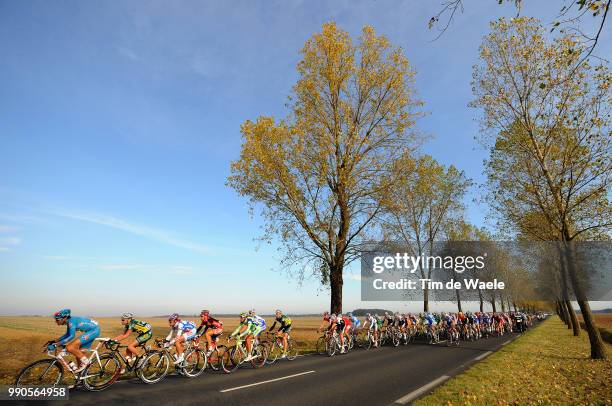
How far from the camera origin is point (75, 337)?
8.26m

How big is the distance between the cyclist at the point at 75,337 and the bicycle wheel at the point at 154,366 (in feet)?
4.56

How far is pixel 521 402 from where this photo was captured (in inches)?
297

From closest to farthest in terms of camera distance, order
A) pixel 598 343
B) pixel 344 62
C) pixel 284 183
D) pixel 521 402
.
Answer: pixel 521 402 < pixel 598 343 < pixel 284 183 < pixel 344 62

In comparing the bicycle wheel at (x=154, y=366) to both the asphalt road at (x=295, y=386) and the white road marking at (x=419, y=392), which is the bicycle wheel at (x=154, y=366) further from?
the white road marking at (x=419, y=392)

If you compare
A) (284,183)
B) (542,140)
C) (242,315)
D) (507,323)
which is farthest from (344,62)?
(507,323)

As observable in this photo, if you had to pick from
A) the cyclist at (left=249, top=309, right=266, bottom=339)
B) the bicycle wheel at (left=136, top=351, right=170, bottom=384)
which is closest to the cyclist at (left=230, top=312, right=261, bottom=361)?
the cyclist at (left=249, top=309, right=266, bottom=339)

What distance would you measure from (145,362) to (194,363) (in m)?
1.66

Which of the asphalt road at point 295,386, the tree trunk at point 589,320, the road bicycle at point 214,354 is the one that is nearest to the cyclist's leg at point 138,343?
the asphalt road at point 295,386

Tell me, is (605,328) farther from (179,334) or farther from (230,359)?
(179,334)

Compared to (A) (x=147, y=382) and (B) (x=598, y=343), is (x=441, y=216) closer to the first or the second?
(B) (x=598, y=343)

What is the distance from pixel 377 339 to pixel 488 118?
13.2 m

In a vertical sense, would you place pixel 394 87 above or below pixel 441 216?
above

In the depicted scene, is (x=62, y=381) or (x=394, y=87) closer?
(x=62, y=381)

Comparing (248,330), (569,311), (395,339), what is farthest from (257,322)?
(569,311)
